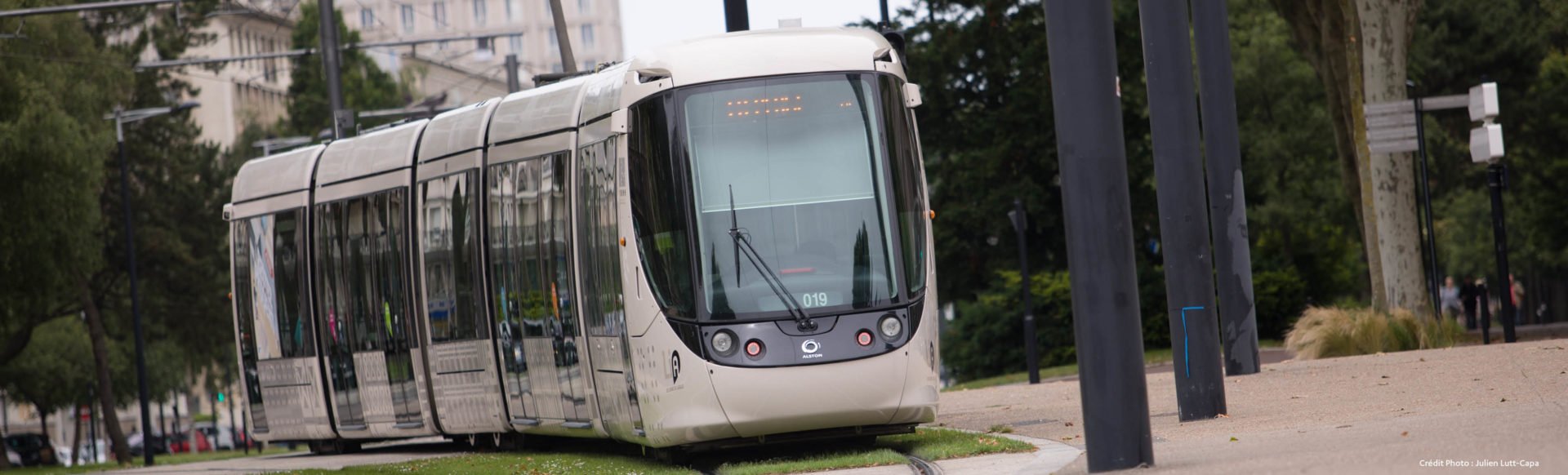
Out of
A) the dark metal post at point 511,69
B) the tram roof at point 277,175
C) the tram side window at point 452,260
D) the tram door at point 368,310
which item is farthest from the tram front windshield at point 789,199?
the dark metal post at point 511,69

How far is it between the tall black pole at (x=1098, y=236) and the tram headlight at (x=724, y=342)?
3667 mm

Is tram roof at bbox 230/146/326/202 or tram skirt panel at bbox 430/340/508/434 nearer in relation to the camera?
tram skirt panel at bbox 430/340/508/434

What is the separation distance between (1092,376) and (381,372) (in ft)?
39.2

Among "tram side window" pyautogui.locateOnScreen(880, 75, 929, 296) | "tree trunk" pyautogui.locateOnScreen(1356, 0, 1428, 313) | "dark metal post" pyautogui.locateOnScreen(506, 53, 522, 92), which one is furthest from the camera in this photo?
"dark metal post" pyautogui.locateOnScreen(506, 53, 522, 92)

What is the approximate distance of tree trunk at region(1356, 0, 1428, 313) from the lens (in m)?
28.0

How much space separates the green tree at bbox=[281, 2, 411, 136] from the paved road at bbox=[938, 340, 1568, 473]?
51227mm

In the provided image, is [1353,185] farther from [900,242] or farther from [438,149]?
[900,242]

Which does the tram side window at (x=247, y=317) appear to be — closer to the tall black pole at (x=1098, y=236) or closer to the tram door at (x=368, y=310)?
the tram door at (x=368, y=310)

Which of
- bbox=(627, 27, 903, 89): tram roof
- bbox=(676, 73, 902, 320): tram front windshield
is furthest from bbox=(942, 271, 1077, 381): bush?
bbox=(676, 73, 902, 320): tram front windshield

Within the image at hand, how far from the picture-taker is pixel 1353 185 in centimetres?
3353

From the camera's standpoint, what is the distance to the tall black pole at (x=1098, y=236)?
10.7 metres

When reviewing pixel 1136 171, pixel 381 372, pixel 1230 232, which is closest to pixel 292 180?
pixel 381 372

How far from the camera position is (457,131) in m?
19.0

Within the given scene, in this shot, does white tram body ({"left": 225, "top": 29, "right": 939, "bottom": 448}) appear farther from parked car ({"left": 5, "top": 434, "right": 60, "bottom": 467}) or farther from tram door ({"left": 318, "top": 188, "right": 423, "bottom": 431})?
parked car ({"left": 5, "top": 434, "right": 60, "bottom": 467})
